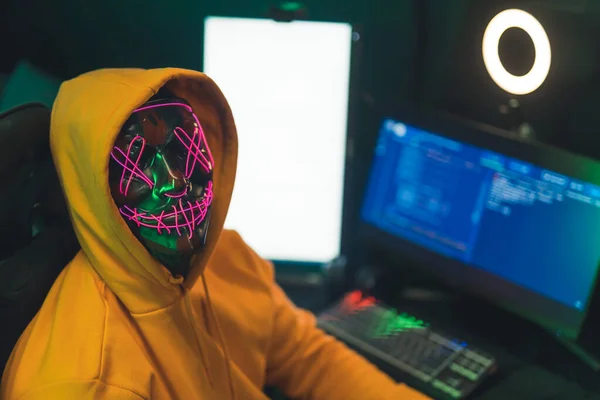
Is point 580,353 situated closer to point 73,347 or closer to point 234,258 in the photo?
point 234,258

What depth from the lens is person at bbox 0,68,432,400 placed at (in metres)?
1.01

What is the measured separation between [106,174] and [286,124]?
70 cm

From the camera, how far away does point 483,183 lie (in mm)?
1455

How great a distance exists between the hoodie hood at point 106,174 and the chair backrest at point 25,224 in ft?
0.11

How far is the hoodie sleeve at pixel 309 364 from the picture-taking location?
4.43 ft

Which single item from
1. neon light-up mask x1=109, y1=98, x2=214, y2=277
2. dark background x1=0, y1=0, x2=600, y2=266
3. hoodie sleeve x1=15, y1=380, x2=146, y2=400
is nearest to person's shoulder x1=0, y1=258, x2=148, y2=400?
hoodie sleeve x1=15, y1=380, x2=146, y2=400

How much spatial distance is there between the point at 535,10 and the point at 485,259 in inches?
18.5

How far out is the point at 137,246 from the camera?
3.45ft

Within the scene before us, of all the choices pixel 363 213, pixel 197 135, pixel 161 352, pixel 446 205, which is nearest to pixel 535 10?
pixel 446 205

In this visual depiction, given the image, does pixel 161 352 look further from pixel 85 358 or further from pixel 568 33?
pixel 568 33

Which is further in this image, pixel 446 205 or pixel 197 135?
pixel 446 205

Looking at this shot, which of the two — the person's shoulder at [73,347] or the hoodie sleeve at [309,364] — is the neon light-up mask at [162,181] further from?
the hoodie sleeve at [309,364]

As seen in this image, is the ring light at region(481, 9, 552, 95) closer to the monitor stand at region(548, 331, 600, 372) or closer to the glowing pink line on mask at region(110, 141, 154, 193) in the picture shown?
the monitor stand at region(548, 331, 600, 372)

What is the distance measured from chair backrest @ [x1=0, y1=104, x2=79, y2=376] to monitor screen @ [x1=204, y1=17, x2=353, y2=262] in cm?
58
